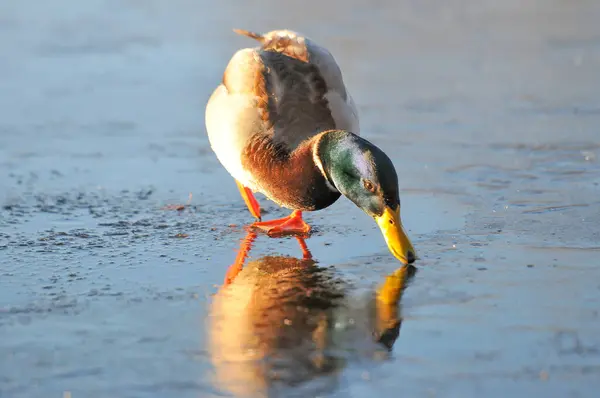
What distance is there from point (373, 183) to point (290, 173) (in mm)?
603

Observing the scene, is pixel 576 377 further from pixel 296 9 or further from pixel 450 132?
pixel 296 9

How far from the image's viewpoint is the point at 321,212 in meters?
5.37

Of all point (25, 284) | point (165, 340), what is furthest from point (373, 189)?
point (25, 284)

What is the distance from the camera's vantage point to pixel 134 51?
30.1ft

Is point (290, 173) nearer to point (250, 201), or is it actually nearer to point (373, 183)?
point (373, 183)

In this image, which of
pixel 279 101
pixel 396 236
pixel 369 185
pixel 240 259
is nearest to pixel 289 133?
pixel 279 101

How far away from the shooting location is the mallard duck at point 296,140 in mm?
4160

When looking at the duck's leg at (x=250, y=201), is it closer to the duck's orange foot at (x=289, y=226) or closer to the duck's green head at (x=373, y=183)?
the duck's orange foot at (x=289, y=226)

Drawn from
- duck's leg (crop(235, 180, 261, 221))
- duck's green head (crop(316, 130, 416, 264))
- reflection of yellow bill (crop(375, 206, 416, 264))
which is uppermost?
duck's green head (crop(316, 130, 416, 264))

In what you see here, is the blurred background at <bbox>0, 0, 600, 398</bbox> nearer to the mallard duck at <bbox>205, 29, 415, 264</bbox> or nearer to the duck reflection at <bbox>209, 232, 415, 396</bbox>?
the duck reflection at <bbox>209, 232, 415, 396</bbox>

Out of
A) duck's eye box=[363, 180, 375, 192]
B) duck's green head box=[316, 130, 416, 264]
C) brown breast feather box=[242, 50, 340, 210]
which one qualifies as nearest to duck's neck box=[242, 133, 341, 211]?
brown breast feather box=[242, 50, 340, 210]

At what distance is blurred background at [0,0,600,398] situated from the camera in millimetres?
3264

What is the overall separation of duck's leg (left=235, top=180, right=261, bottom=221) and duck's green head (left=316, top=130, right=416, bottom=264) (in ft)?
3.58

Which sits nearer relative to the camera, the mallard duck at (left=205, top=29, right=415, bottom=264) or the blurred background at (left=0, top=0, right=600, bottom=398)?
the blurred background at (left=0, top=0, right=600, bottom=398)
